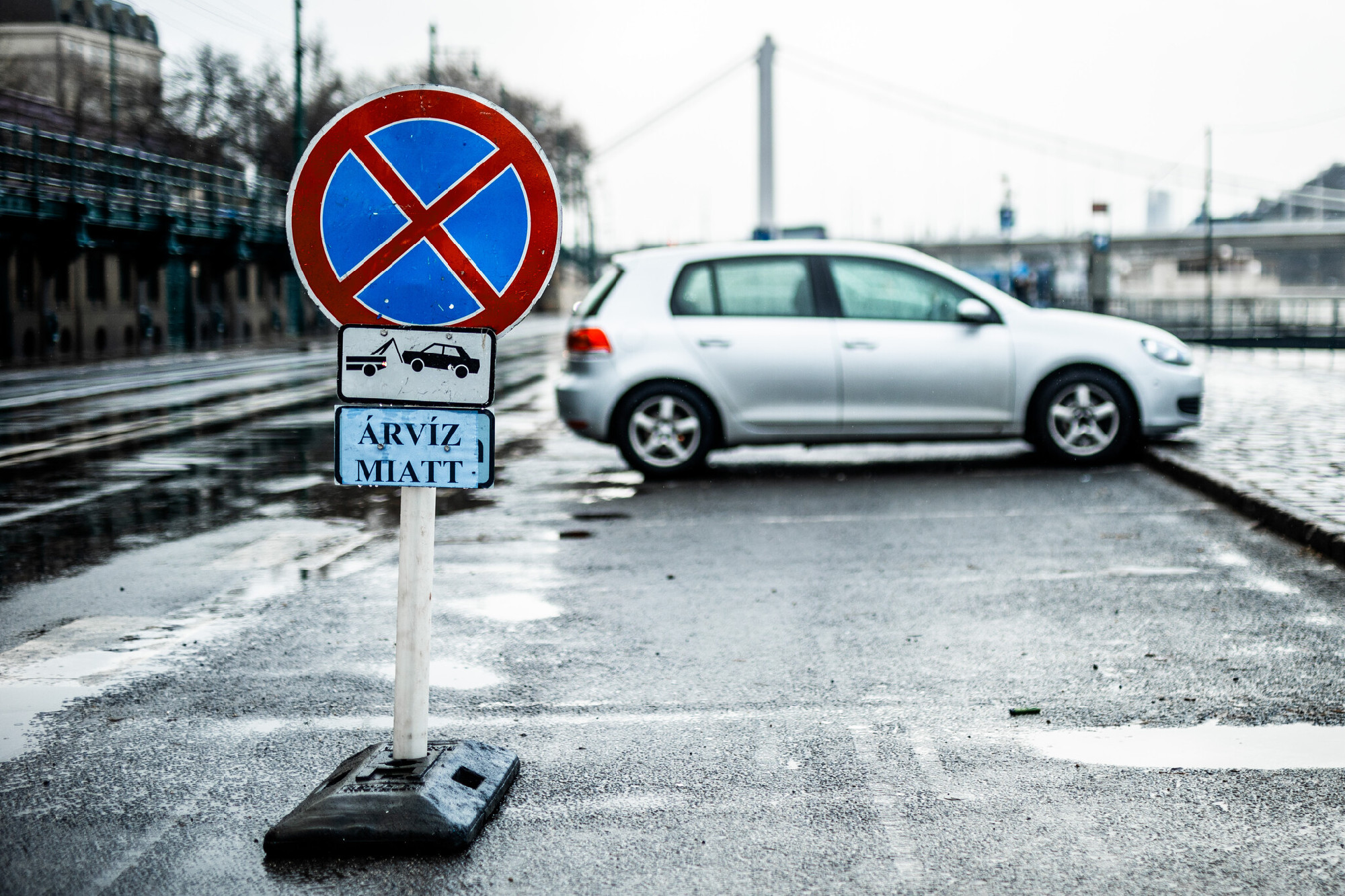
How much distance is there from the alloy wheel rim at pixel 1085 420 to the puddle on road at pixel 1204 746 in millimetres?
6444

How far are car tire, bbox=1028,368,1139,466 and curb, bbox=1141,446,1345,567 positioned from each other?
36 cm

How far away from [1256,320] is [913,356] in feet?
97.6

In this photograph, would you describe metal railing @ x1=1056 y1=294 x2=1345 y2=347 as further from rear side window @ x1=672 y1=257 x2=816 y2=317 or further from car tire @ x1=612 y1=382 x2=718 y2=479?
car tire @ x1=612 y1=382 x2=718 y2=479

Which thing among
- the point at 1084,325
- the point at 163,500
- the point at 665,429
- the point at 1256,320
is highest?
the point at 1256,320

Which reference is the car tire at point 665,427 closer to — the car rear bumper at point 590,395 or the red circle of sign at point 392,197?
the car rear bumper at point 590,395

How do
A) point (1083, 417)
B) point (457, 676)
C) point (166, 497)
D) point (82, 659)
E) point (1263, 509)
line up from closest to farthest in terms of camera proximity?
point (457, 676)
point (82, 659)
point (1263, 509)
point (166, 497)
point (1083, 417)

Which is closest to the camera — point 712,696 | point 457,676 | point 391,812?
point 391,812

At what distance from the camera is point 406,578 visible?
3.77m

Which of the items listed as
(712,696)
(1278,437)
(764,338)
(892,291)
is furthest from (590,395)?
(712,696)

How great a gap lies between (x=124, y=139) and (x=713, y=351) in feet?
148

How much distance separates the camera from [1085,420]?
10.8 metres

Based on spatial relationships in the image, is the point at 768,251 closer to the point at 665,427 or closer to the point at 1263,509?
the point at 665,427

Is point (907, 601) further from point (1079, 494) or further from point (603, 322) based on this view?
point (603, 322)

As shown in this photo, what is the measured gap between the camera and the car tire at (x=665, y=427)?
34.6 ft
